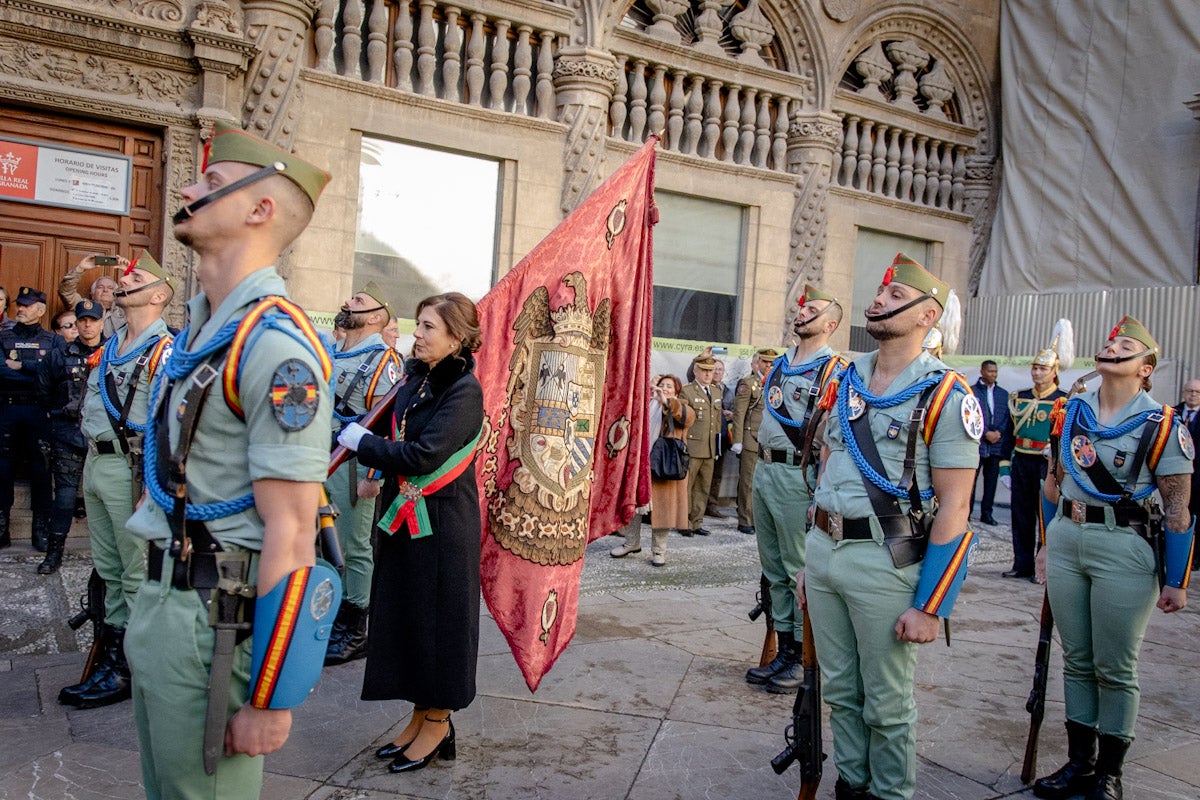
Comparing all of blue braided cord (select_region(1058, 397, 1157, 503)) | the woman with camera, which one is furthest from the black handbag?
blue braided cord (select_region(1058, 397, 1157, 503))

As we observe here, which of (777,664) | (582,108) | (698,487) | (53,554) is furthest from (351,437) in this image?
(582,108)

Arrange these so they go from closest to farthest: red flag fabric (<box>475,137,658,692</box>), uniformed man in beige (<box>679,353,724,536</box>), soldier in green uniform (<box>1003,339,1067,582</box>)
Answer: red flag fabric (<box>475,137,658,692</box>) < soldier in green uniform (<box>1003,339,1067,582</box>) < uniformed man in beige (<box>679,353,724,536</box>)

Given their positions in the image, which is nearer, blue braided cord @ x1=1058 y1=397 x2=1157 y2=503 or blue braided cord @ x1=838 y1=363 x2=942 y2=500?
blue braided cord @ x1=838 y1=363 x2=942 y2=500

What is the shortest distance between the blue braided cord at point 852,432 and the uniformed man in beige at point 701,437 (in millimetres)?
6932

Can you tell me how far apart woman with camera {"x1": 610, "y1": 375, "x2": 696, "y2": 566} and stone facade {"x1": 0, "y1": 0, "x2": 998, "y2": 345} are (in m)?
3.21

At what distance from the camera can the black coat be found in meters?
3.91

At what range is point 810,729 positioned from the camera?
11.8 feet

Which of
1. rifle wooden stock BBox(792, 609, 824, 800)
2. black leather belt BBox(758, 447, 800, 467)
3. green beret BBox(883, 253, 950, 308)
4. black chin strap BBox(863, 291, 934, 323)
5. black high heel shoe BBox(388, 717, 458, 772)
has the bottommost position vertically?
black high heel shoe BBox(388, 717, 458, 772)

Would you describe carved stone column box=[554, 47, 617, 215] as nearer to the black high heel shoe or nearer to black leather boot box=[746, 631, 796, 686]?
black leather boot box=[746, 631, 796, 686]

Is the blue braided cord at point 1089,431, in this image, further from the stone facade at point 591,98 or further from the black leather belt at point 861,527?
the stone facade at point 591,98

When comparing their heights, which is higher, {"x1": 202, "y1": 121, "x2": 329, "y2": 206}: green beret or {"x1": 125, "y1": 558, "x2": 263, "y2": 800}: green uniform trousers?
{"x1": 202, "y1": 121, "x2": 329, "y2": 206}: green beret

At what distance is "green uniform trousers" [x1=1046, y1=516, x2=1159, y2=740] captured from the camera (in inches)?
162

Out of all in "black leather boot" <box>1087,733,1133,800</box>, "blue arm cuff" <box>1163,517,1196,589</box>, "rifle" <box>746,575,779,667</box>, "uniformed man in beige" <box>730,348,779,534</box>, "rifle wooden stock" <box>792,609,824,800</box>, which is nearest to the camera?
"rifle wooden stock" <box>792,609,824,800</box>

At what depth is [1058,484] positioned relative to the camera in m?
4.63
